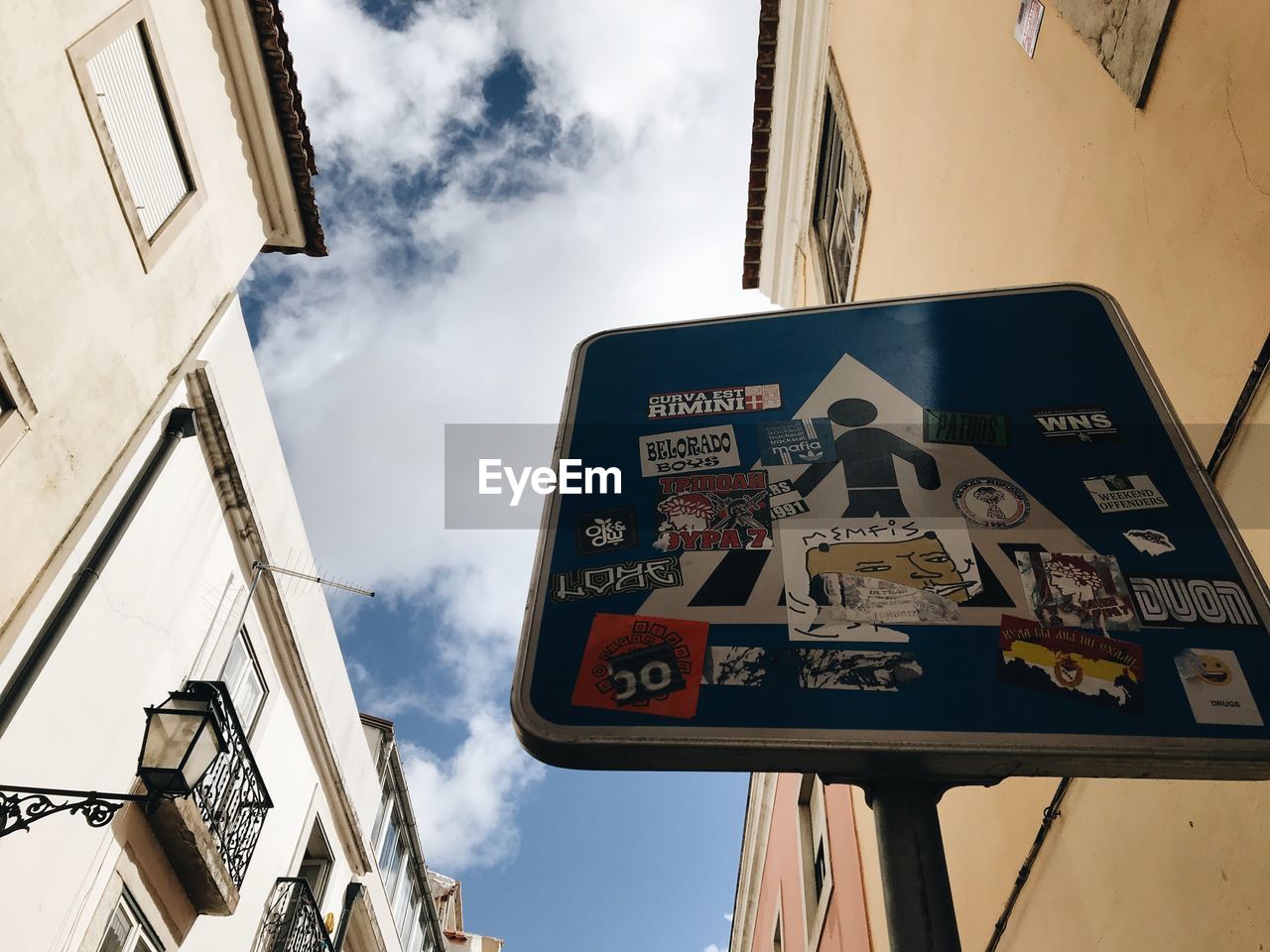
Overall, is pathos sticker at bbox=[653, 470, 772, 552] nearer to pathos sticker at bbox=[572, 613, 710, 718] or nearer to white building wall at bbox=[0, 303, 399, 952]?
pathos sticker at bbox=[572, 613, 710, 718]

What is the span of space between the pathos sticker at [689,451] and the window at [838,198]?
20.1 ft

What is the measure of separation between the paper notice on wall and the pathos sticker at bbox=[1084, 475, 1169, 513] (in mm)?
3147

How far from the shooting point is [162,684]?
7738 mm

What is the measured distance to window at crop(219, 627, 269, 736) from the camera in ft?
30.1

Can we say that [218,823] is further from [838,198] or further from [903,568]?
[838,198]

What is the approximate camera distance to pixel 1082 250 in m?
3.89

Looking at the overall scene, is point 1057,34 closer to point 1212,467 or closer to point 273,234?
point 1212,467

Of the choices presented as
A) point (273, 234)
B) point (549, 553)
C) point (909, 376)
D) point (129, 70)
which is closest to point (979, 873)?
point (909, 376)

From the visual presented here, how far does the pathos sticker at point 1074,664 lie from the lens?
1.68m

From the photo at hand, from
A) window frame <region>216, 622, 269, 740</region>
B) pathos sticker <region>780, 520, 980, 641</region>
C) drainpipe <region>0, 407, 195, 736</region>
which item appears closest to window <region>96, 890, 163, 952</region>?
window frame <region>216, 622, 269, 740</region>

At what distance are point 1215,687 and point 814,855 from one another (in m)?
8.90

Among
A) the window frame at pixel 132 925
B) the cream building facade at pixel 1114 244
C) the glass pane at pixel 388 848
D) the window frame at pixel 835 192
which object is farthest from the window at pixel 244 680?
the window frame at pixel 835 192

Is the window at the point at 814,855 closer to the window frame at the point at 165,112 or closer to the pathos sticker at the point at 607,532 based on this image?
the pathos sticker at the point at 607,532

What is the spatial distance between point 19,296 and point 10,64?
1.60m
